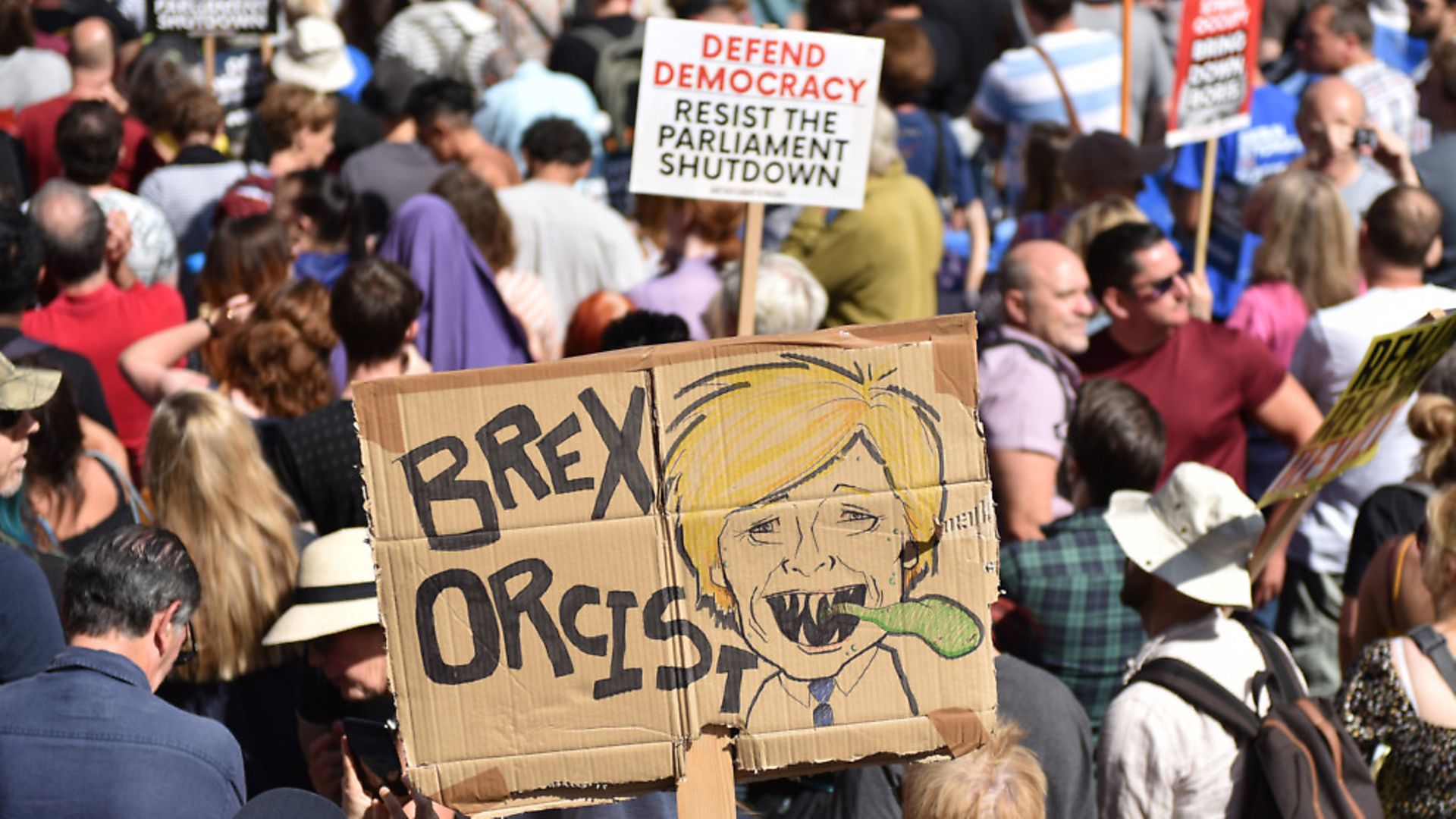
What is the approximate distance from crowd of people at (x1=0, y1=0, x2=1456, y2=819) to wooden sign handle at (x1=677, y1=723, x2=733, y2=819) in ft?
1.89

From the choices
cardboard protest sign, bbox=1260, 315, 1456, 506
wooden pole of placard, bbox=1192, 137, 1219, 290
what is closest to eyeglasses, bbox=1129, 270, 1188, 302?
wooden pole of placard, bbox=1192, 137, 1219, 290

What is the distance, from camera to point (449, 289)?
6.54 metres

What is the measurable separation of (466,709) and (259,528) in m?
1.95

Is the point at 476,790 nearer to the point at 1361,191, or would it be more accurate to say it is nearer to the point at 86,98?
the point at 1361,191

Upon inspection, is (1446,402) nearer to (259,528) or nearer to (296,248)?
(259,528)

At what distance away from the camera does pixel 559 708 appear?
104 inches

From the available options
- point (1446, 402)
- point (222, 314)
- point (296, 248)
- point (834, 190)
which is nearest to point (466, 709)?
point (834, 190)

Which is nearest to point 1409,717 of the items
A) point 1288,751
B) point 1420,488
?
point 1288,751

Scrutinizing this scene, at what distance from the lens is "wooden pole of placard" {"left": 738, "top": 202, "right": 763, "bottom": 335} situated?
485 centimetres

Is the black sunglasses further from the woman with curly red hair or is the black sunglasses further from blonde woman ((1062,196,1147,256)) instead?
blonde woman ((1062,196,1147,256))

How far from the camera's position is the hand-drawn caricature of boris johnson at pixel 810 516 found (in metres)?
2.65

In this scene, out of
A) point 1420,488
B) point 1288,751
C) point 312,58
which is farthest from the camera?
point 312,58

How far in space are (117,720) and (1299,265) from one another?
5013 mm

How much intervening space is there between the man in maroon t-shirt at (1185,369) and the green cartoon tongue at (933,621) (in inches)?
128
